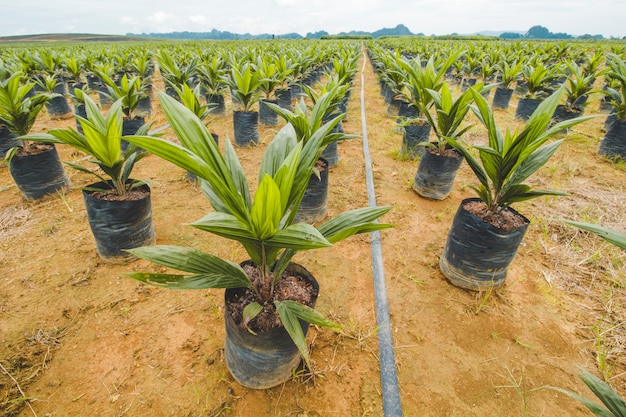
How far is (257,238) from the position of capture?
1.09 metres

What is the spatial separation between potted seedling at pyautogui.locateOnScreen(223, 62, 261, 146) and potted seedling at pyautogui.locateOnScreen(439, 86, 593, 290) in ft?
10.6

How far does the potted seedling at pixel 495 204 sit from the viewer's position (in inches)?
70.9

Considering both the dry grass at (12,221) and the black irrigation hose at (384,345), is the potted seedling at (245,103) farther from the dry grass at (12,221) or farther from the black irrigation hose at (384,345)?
the black irrigation hose at (384,345)

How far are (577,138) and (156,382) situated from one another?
711cm

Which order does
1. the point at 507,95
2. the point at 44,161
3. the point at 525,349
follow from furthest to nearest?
the point at 507,95 → the point at 44,161 → the point at 525,349

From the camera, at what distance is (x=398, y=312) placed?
2053mm

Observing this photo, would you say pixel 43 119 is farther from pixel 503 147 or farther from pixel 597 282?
pixel 597 282

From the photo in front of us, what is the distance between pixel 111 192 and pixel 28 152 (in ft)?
4.71

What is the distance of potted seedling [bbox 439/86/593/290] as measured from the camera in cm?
180

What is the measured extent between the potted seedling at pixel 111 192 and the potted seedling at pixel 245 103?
2.23 metres

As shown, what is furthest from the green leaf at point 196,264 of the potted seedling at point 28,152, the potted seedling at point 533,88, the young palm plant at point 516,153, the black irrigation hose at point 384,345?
the potted seedling at point 533,88

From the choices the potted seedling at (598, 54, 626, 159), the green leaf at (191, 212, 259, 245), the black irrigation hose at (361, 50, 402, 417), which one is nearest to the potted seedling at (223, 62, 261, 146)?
the black irrigation hose at (361, 50, 402, 417)

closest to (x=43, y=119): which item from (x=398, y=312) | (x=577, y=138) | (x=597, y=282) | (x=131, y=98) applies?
(x=131, y=98)

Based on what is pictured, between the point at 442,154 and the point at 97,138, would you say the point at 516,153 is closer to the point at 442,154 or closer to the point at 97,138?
the point at 442,154
